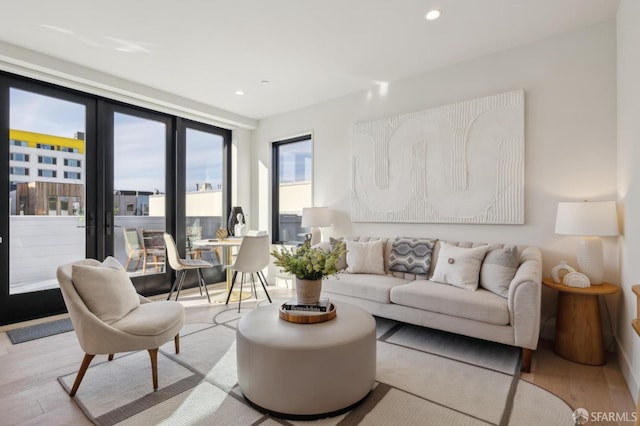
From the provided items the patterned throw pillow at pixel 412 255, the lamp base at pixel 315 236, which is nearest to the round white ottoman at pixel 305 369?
the patterned throw pillow at pixel 412 255

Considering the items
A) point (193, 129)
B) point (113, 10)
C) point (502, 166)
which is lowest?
point (502, 166)

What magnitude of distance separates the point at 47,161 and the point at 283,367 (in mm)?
3721

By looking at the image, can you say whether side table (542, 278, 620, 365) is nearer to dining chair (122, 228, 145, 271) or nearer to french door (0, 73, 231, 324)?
french door (0, 73, 231, 324)

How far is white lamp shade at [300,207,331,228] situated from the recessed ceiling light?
249 centimetres

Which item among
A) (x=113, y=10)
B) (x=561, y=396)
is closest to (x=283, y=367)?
(x=561, y=396)

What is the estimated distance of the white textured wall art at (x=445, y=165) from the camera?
10.5ft

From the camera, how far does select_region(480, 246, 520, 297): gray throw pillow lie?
2686mm

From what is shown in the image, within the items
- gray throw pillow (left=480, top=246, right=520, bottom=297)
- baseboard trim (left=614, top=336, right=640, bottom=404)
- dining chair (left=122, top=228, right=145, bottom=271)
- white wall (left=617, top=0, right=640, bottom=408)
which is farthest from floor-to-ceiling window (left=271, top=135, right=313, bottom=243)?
baseboard trim (left=614, top=336, right=640, bottom=404)

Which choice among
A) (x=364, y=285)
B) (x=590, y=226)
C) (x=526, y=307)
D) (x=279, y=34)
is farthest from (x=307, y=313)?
(x=279, y=34)

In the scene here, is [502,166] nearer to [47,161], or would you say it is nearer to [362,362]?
[362,362]

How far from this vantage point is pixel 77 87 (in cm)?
373

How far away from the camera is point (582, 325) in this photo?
2494 mm

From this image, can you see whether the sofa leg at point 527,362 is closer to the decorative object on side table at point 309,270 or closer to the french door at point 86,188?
the decorative object on side table at point 309,270

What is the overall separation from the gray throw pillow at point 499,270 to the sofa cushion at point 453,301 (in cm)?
7
